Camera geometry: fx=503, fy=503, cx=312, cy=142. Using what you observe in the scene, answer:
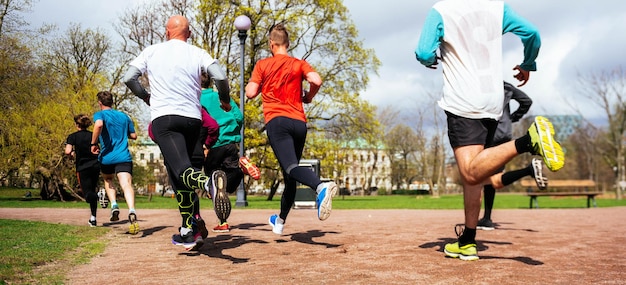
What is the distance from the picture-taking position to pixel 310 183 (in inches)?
175

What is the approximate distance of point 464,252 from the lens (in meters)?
3.95

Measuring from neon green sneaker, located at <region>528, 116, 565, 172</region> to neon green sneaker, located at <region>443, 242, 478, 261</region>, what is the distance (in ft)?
3.23

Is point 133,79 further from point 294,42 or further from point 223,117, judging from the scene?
point 294,42

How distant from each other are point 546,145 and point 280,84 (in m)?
2.45

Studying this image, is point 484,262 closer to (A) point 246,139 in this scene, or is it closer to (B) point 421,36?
(B) point 421,36

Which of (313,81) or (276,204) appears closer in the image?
(313,81)

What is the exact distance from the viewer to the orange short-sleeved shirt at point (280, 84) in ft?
15.7

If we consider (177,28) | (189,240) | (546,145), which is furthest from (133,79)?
(546,145)

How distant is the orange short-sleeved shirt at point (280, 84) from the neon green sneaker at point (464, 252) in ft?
6.02

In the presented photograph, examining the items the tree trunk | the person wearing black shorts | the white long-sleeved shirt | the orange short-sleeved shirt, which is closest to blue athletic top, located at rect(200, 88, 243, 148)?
the orange short-sleeved shirt

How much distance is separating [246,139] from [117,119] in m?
17.7

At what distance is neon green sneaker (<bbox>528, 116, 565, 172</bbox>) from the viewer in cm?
319

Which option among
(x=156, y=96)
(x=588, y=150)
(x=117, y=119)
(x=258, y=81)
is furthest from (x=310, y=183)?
(x=588, y=150)

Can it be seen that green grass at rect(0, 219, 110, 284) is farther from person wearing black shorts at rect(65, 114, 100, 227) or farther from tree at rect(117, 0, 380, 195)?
tree at rect(117, 0, 380, 195)
